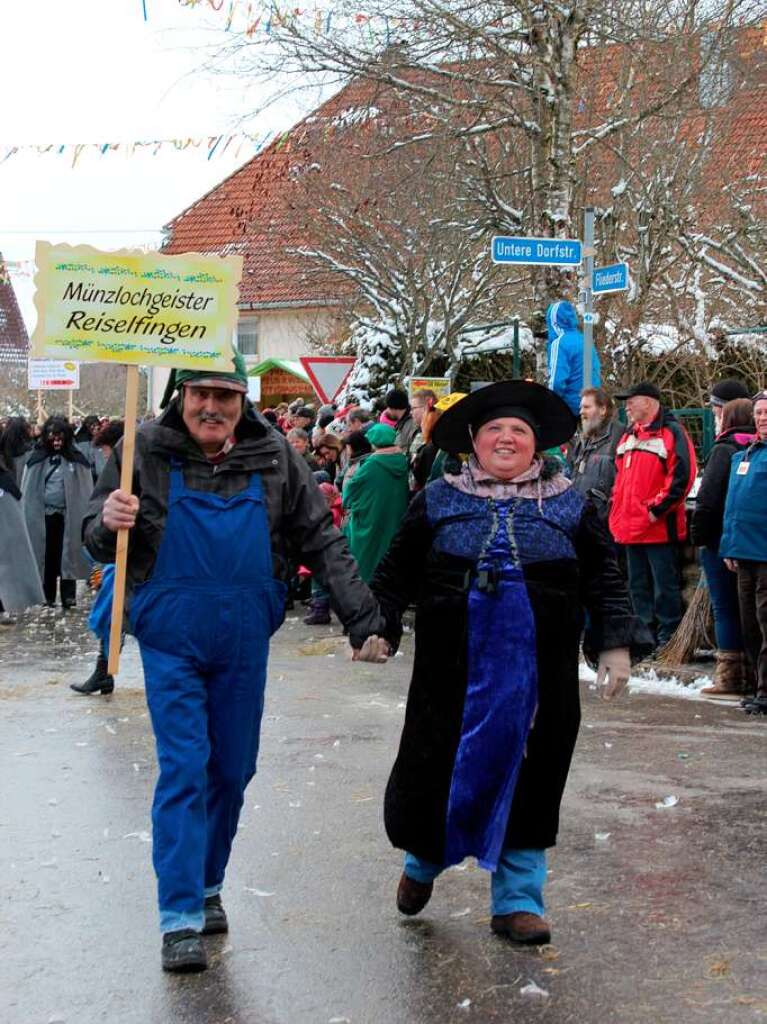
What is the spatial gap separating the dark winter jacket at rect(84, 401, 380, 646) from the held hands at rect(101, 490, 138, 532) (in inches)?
3.3

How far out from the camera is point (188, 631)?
16.5 feet

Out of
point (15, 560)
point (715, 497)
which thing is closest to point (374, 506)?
point (15, 560)

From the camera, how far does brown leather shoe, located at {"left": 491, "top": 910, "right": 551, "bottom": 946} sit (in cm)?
509

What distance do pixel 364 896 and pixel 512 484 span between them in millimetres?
1617

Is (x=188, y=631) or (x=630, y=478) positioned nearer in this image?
(x=188, y=631)

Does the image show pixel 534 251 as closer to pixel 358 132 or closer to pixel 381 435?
pixel 381 435

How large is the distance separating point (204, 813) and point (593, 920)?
4.58ft

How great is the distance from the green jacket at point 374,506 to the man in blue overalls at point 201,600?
8.72 metres

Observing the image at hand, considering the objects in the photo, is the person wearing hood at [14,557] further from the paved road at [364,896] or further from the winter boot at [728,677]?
the winter boot at [728,677]

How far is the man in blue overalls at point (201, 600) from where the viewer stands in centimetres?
502

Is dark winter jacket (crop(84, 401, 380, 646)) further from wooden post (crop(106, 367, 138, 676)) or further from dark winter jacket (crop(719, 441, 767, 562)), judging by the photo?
dark winter jacket (crop(719, 441, 767, 562))

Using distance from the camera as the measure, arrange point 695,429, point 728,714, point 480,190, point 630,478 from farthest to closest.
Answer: point 480,190 < point 695,429 < point 630,478 < point 728,714

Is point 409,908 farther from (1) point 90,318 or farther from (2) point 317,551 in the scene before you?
(1) point 90,318

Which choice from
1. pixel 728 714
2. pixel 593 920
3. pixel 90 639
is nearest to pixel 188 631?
pixel 593 920
